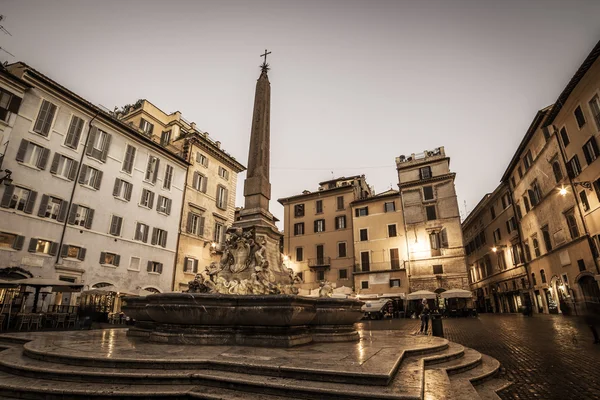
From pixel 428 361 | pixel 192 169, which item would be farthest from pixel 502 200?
pixel 428 361

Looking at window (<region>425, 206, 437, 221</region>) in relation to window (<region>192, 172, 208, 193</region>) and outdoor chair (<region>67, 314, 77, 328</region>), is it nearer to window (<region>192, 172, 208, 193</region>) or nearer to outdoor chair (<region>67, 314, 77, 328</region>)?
window (<region>192, 172, 208, 193</region>)

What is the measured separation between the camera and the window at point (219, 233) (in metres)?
27.4

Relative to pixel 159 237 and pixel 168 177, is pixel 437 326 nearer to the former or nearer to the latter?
pixel 159 237

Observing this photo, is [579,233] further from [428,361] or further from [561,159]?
[428,361]

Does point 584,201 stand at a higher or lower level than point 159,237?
higher

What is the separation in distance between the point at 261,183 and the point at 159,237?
666 inches

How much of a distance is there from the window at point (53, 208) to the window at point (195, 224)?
28.9 feet

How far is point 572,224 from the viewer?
18891mm

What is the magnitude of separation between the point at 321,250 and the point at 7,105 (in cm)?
2736

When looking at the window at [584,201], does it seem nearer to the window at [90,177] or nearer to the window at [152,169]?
the window at [152,169]

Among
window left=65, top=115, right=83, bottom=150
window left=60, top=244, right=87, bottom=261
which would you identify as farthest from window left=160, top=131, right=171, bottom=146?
window left=60, top=244, right=87, bottom=261

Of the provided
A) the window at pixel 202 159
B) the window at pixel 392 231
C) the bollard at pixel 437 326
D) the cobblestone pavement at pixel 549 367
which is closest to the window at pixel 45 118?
the window at pixel 202 159

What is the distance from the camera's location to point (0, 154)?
51.2 ft

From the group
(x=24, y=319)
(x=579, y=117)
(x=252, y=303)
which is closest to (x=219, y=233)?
(x=24, y=319)
